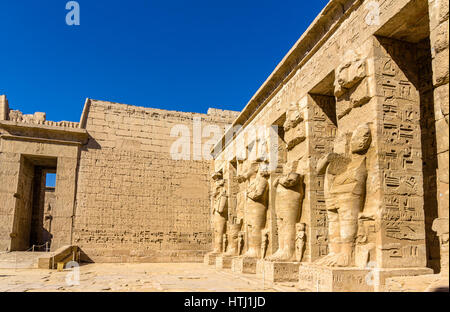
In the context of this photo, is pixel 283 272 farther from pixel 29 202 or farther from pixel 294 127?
pixel 29 202

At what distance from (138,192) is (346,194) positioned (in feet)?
34.3

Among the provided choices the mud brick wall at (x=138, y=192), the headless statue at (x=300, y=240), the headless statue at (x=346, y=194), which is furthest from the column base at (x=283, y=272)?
the mud brick wall at (x=138, y=192)

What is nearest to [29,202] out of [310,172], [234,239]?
[234,239]

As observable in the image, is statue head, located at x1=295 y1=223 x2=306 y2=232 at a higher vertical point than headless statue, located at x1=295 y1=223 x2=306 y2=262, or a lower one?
higher

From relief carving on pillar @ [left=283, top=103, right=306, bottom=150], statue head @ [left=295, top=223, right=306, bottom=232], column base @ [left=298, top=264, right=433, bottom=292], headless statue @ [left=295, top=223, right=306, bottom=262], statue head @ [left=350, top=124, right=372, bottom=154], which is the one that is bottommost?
column base @ [left=298, top=264, right=433, bottom=292]

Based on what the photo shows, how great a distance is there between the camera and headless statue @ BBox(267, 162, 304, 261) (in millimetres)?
7117

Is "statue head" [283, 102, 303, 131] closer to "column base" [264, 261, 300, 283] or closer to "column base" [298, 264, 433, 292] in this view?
"column base" [264, 261, 300, 283]

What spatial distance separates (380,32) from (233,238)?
733 cm

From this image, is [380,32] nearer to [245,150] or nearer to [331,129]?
Answer: [331,129]

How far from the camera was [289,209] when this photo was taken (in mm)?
7191

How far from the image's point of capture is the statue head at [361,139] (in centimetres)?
527

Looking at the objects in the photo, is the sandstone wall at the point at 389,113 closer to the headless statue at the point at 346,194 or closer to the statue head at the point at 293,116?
the headless statue at the point at 346,194

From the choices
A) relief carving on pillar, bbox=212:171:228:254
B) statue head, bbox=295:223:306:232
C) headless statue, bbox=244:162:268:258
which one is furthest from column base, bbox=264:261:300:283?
relief carving on pillar, bbox=212:171:228:254

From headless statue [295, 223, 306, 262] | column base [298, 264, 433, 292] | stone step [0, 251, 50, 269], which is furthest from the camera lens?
stone step [0, 251, 50, 269]
